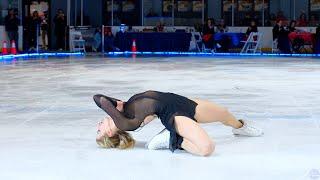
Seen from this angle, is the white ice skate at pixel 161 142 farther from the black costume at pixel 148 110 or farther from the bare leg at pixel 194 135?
the bare leg at pixel 194 135

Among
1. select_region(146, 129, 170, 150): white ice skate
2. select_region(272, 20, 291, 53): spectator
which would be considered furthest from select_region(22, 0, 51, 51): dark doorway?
select_region(146, 129, 170, 150): white ice skate

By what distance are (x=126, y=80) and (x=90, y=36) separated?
13.6 meters

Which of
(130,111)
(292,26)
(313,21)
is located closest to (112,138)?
(130,111)

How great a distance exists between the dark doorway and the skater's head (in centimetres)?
1916

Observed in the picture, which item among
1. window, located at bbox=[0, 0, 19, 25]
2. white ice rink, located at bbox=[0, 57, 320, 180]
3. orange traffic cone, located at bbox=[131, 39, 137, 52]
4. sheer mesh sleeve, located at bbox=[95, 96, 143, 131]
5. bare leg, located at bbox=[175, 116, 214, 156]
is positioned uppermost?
window, located at bbox=[0, 0, 19, 25]

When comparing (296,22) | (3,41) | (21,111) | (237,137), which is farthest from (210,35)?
(237,137)

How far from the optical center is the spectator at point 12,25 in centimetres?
2277

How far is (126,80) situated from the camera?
12039mm

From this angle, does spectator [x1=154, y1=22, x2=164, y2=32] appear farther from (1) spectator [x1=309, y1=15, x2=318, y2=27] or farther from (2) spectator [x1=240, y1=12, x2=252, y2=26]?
(1) spectator [x1=309, y1=15, x2=318, y2=27]

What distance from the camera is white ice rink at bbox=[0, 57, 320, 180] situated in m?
4.68

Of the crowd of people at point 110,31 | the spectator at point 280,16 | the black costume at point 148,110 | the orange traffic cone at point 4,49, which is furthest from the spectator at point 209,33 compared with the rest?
the black costume at point 148,110

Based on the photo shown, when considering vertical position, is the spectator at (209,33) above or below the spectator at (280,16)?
below

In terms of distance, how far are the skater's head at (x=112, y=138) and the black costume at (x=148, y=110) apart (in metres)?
0.15

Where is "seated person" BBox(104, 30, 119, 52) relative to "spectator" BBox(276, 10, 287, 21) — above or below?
below
